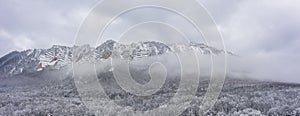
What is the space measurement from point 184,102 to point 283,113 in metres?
16.4

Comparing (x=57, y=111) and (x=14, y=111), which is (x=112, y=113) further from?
(x=14, y=111)

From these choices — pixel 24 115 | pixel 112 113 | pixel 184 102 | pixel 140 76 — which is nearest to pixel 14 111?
pixel 24 115

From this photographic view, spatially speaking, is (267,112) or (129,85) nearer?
(267,112)

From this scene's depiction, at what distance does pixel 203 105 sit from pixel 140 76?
100m

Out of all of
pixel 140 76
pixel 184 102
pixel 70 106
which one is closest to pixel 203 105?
pixel 184 102

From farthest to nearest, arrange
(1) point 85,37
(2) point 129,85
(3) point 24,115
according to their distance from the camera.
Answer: (2) point 129,85 → (3) point 24,115 → (1) point 85,37

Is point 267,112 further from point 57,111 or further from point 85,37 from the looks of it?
point 57,111

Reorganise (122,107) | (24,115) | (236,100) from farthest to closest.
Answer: (122,107) → (236,100) → (24,115)

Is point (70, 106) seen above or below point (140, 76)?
below

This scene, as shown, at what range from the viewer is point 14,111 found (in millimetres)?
56562

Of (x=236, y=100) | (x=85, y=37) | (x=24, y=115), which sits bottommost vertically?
(x=24, y=115)

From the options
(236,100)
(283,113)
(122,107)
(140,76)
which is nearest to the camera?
(283,113)

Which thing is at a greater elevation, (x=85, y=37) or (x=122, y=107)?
(x=85, y=37)

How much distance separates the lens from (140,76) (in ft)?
504
